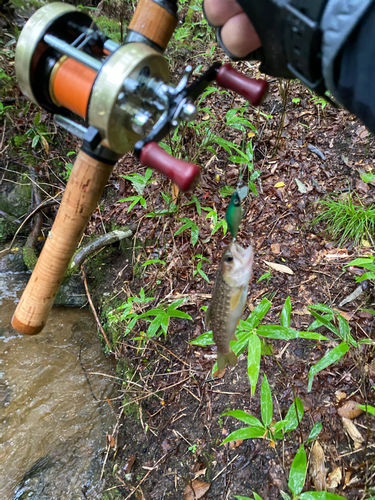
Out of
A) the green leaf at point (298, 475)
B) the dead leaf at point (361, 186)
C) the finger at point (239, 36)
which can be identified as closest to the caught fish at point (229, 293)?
the green leaf at point (298, 475)

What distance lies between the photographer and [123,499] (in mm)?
2506

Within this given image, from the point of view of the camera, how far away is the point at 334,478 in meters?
2.00

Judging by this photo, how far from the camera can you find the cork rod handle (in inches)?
52.1

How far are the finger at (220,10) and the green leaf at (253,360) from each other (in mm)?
1608

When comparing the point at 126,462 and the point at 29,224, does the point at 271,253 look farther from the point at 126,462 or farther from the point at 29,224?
the point at 29,224

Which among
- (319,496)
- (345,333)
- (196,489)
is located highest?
(345,333)

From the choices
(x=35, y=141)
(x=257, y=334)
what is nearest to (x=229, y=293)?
(x=257, y=334)

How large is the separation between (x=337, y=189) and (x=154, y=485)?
3.35 m

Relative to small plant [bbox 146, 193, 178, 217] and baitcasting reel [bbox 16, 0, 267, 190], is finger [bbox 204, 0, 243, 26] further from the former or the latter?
small plant [bbox 146, 193, 178, 217]

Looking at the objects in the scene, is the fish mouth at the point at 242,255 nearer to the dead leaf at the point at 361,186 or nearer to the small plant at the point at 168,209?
the small plant at the point at 168,209

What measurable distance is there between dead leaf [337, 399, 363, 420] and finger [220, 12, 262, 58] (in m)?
2.28

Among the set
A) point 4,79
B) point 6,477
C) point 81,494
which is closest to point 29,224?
point 4,79

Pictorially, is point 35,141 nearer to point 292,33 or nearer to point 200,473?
point 292,33

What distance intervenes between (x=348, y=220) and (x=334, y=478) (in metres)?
2.21
